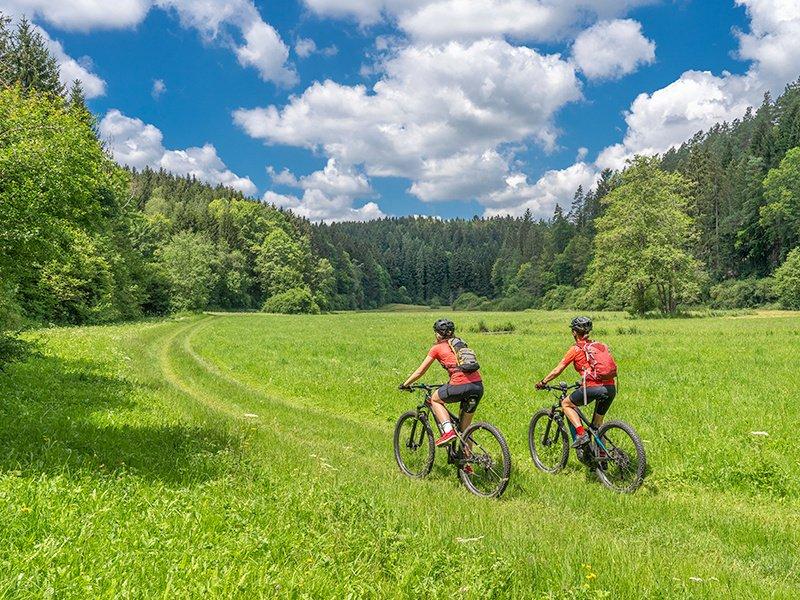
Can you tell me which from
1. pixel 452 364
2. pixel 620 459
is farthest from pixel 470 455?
pixel 620 459

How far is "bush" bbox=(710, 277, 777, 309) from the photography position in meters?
73.4

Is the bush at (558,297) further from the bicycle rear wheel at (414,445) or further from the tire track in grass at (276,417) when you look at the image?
the bicycle rear wheel at (414,445)

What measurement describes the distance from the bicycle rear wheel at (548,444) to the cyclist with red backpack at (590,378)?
604 millimetres

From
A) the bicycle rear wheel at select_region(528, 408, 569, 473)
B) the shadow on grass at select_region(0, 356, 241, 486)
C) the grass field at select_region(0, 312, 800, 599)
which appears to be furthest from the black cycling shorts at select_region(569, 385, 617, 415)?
the shadow on grass at select_region(0, 356, 241, 486)

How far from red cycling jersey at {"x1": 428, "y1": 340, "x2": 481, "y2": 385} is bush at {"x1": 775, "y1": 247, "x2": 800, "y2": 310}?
70.8 meters

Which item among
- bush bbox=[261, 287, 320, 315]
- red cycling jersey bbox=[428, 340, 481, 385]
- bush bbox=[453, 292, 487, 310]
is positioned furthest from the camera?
bush bbox=[453, 292, 487, 310]

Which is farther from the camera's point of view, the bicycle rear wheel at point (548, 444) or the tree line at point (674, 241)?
the tree line at point (674, 241)

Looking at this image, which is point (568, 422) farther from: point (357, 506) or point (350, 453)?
point (357, 506)

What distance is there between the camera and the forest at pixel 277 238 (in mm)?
11961

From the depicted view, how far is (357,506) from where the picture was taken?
6.69 meters

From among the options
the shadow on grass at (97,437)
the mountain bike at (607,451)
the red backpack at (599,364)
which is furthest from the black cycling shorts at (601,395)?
the shadow on grass at (97,437)

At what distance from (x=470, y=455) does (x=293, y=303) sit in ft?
307

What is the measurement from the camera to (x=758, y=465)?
9031 mm

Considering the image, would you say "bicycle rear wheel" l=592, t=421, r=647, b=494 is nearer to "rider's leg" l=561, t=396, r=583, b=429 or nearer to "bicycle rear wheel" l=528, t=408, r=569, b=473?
"rider's leg" l=561, t=396, r=583, b=429
